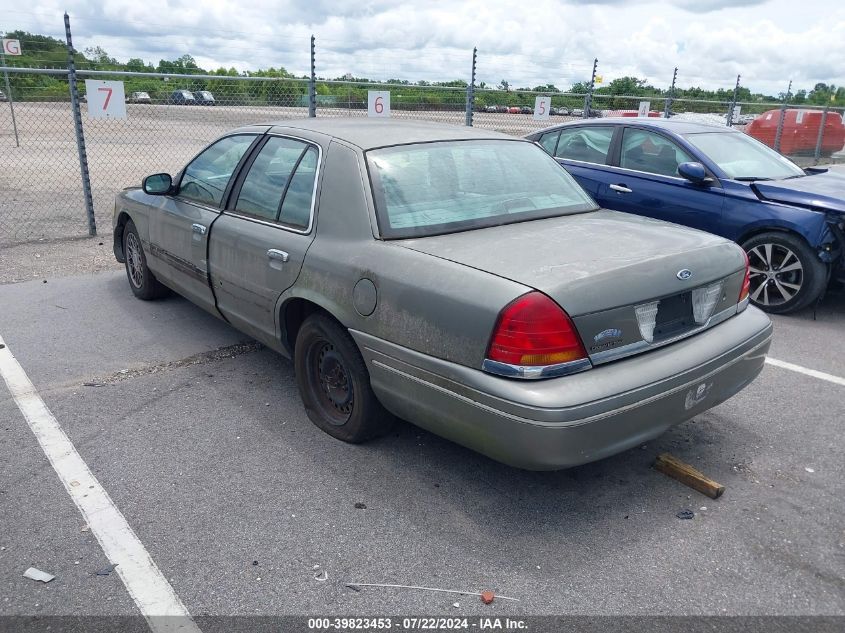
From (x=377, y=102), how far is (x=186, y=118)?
237 inches

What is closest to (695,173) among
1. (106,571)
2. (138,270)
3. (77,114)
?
(138,270)

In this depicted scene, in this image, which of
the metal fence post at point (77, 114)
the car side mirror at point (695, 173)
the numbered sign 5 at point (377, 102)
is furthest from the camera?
the numbered sign 5 at point (377, 102)

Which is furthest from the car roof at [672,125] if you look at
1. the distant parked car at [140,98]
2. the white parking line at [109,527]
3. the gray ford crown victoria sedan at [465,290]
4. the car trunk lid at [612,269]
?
the distant parked car at [140,98]

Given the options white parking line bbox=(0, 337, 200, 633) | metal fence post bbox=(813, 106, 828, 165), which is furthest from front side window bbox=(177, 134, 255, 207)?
metal fence post bbox=(813, 106, 828, 165)

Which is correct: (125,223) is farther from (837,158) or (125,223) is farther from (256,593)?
(837,158)

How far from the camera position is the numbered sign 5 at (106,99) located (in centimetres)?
788

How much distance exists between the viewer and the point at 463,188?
3.71 meters

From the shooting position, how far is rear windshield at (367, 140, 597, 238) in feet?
11.3

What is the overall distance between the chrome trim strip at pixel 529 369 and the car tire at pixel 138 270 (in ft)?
12.7

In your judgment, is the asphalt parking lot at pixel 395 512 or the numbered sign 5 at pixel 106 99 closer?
the asphalt parking lot at pixel 395 512

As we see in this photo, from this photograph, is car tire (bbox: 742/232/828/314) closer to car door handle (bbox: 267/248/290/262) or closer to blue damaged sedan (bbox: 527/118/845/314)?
blue damaged sedan (bbox: 527/118/845/314)

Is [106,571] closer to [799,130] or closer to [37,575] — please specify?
[37,575]

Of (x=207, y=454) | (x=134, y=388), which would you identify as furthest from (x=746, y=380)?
(x=134, y=388)

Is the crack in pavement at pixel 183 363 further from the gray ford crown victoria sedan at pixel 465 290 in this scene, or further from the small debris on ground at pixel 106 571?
the small debris on ground at pixel 106 571
